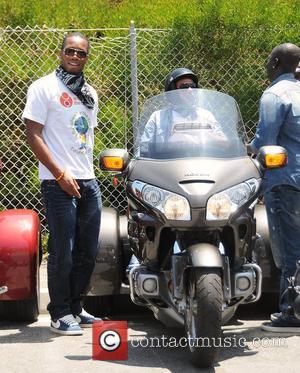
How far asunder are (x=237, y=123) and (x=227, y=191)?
29.5 inches

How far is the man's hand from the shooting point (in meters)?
5.65

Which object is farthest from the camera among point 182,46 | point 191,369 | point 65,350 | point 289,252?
point 182,46

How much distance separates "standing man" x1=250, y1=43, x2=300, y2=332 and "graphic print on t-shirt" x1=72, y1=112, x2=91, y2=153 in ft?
3.52

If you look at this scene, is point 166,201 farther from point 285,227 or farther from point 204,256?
point 285,227

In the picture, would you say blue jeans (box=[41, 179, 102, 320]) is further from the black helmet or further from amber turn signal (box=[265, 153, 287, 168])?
amber turn signal (box=[265, 153, 287, 168])

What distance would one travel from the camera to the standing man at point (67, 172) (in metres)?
5.73

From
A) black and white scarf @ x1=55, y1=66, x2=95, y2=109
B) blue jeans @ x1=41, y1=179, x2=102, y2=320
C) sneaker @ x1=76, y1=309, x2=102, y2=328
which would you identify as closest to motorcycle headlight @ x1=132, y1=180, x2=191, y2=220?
blue jeans @ x1=41, y1=179, x2=102, y2=320

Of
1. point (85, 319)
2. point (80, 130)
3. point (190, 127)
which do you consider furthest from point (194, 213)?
point (85, 319)

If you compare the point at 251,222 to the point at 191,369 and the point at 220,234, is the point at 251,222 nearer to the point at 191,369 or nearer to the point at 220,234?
the point at 220,234

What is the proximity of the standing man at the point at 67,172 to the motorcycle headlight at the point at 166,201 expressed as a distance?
0.67 m

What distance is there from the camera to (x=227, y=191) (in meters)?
5.09

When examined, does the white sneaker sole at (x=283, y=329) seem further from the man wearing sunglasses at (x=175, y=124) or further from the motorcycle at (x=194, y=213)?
the man wearing sunglasses at (x=175, y=124)

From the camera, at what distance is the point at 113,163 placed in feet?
17.8

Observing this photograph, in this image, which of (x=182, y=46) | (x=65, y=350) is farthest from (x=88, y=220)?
(x=182, y=46)
